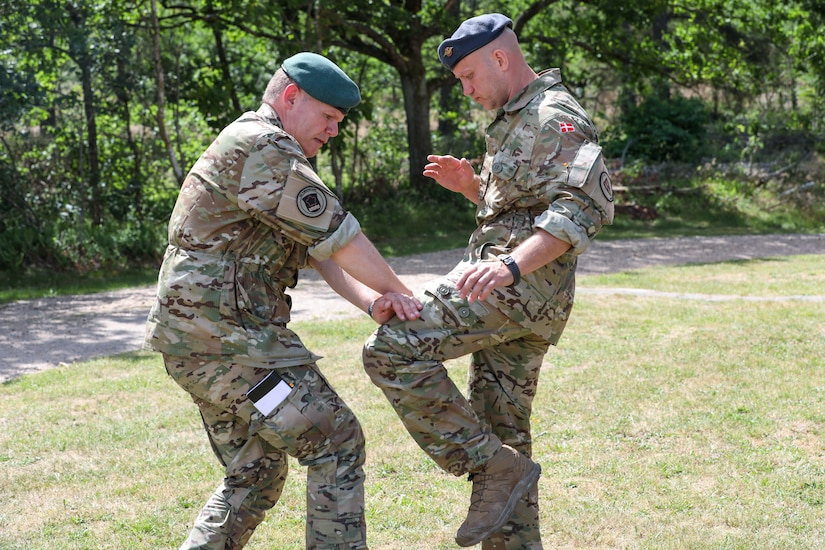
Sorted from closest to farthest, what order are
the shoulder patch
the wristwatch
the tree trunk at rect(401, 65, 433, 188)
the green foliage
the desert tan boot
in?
the shoulder patch → the wristwatch → the desert tan boot → the tree trunk at rect(401, 65, 433, 188) → the green foliage

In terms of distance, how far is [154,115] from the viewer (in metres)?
15.7

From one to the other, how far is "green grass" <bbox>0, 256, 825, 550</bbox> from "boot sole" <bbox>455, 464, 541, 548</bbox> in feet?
2.50

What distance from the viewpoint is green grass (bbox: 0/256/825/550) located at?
14.8 ft

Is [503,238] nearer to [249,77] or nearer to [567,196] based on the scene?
[567,196]

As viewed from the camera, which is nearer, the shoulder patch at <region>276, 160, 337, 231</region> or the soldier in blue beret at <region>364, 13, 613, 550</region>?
the shoulder patch at <region>276, 160, 337, 231</region>

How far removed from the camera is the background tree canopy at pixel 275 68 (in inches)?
527

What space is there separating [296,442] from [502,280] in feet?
3.10

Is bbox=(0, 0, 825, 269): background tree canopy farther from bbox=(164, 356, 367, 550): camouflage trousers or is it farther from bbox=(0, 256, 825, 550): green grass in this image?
bbox=(164, 356, 367, 550): camouflage trousers

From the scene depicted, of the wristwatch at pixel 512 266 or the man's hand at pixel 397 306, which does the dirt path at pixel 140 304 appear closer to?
the man's hand at pixel 397 306

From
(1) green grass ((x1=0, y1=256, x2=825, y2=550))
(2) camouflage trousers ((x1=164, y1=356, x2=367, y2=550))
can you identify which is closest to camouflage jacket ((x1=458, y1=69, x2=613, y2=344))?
(2) camouflage trousers ((x1=164, y1=356, x2=367, y2=550))

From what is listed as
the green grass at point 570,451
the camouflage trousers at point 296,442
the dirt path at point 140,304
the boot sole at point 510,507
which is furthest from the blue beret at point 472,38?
the dirt path at point 140,304

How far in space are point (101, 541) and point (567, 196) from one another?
2755 millimetres

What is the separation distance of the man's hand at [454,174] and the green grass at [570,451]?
5.47 feet

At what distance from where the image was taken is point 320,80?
11.1ft
